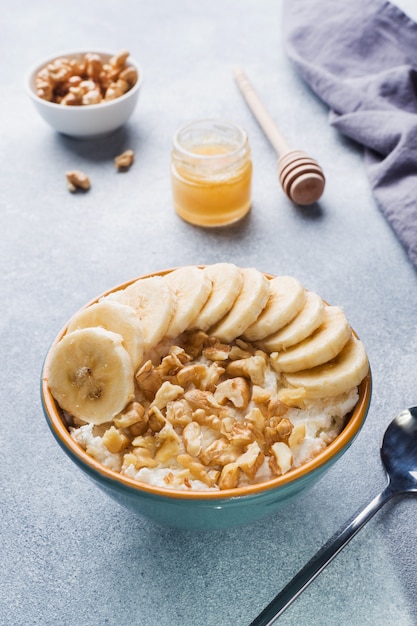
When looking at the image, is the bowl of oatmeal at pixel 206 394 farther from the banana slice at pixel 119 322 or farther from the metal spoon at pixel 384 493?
the metal spoon at pixel 384 493

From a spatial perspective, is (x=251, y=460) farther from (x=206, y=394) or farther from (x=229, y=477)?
(x=206, y=394)

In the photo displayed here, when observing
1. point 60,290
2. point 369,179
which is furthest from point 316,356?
point 369,179

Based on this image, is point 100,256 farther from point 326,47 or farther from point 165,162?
point 326,47

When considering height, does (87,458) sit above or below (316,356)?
below

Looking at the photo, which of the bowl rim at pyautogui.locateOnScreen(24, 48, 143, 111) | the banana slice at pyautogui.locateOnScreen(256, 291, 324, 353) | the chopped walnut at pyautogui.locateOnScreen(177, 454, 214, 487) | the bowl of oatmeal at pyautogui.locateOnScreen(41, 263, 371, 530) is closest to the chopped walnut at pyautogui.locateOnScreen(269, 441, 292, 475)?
the bowl of oatmeal at pyautogui.locateOnScreen(41, 263, 371, 530)

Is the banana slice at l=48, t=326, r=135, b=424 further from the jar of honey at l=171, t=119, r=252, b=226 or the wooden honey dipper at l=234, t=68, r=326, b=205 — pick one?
the wooden honey dipper at l=234, t=68, r=326, b=205
